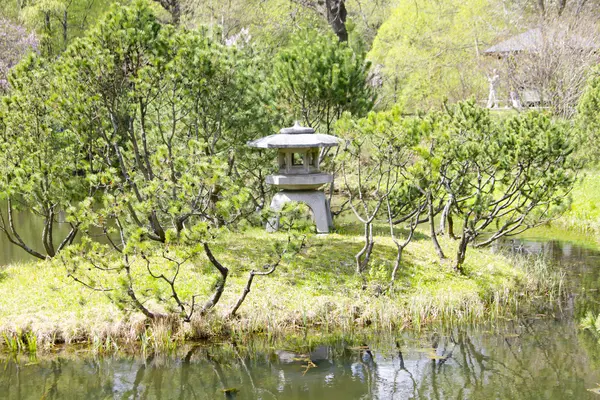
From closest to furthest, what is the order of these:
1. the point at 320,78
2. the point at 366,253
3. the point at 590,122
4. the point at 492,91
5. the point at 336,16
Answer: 1. the point at 366,253
2. the point at 320,78
3. the point at 590,122
4. the point at 336,16
5. the point at 492,91

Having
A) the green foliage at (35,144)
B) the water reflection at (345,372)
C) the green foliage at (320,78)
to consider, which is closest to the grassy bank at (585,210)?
the green foliage at (320,78)

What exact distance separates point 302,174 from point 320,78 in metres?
2.26

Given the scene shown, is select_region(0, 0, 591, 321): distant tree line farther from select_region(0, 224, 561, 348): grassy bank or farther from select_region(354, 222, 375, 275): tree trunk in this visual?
select_region(0, 224, 561, 348): grassy bank

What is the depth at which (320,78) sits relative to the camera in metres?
13.3

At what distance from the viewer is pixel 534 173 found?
11.2 meters

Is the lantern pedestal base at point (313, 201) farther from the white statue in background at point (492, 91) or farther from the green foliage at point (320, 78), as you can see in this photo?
the white statue in background at point (492, 91)

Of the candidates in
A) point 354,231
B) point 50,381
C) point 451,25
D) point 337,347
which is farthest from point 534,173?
point 451,25

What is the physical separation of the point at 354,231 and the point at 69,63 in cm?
633

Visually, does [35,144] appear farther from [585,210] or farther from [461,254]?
[585,210]

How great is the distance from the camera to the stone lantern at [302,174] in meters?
12.0

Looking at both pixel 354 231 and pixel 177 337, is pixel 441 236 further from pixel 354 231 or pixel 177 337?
pixel 177 337

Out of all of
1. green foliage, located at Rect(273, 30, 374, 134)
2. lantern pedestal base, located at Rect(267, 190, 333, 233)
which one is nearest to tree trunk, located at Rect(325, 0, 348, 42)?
green foliage, located at Rect(273, 30, 374, 134)

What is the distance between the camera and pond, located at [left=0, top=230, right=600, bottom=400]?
737 cm

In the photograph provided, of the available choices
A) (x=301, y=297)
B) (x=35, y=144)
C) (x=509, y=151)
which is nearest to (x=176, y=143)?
(x=35, y=144)
